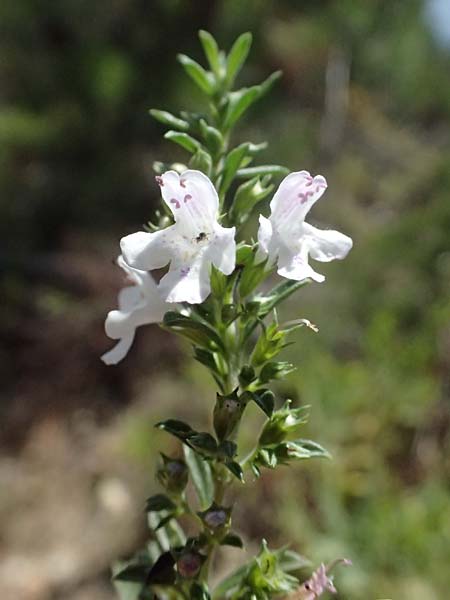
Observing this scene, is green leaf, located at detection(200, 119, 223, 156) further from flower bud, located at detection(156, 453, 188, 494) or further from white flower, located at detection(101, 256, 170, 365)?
flower bud, located at detection(156, 453, 188, 494)

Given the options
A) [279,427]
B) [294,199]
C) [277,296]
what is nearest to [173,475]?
[279,427]

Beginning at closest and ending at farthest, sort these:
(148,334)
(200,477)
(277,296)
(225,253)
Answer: (225,253)
(277,296)
(200,477)
(148,334)

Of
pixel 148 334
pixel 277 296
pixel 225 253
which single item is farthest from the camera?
pixel 148 334

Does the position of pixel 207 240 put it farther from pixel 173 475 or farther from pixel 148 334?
pixel 148 334

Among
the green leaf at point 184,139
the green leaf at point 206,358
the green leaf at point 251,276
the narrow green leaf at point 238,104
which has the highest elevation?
the narrow green leaf at point 238,104

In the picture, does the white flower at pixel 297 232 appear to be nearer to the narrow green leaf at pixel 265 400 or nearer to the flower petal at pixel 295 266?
the flower petal at pixel 295 266

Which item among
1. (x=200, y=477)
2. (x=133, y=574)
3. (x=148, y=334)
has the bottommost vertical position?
(x=148, y=334)

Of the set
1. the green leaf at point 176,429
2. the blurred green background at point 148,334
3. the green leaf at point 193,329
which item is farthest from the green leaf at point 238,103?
the blurred green background at point 148,334

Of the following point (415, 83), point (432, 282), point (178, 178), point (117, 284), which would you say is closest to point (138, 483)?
point (117, 284)
